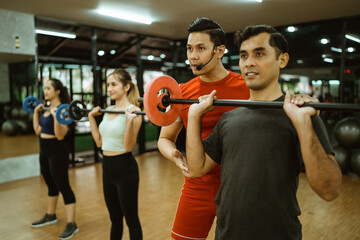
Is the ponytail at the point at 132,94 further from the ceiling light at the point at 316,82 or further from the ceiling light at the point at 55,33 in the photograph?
the ceiling light at the point at 316,82

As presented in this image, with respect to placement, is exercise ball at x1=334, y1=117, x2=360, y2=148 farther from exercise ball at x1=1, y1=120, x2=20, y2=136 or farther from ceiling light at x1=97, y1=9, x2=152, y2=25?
exercise ball at x1=1, y1=120, x2=20, y2=136

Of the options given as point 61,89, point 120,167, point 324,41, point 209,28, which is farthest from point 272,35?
point 324,41

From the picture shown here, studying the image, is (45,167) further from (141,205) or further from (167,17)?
(167,17)

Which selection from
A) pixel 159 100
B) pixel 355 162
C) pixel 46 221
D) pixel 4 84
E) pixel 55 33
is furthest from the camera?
pixel 55 33

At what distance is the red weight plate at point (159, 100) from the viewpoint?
4.36 ft

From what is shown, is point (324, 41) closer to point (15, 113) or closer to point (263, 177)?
point (263, 177)

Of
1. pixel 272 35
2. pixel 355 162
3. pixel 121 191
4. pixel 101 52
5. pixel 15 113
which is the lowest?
pixel 355 162

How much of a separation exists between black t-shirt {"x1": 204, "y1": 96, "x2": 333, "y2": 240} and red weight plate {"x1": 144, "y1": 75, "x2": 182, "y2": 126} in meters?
0.42

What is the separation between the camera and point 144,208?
3.41 m

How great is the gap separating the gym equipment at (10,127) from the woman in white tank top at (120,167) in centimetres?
336

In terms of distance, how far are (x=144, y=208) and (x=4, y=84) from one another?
3159 millimetres

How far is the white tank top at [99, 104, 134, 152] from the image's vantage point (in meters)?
2.08

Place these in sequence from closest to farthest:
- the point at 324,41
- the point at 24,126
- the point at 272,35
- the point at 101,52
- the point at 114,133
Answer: the point at 272,35
the point at 114,133
the point at 24,126
the point at 324,41
the point at 101,52

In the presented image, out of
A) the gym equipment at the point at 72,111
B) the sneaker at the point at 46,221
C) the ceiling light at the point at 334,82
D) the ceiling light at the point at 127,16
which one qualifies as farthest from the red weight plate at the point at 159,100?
the ceiling light at the point at 334,82
